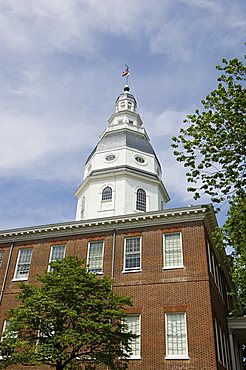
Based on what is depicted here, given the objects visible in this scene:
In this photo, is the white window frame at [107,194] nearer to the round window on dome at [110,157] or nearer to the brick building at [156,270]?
the brick building at [156,270]

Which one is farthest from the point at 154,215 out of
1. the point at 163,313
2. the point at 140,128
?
the point at 140,128

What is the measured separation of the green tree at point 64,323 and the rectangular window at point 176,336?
3.85 meters

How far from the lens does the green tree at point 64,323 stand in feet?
45.8

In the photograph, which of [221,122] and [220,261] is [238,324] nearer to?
[220,261]

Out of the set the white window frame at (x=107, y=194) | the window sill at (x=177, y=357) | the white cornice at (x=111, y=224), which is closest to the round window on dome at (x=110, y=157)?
the white window frame at (x=107, y=194)

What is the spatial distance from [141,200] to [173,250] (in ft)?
33.6

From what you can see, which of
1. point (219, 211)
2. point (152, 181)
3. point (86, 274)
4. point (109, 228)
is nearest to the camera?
point (219, 211)

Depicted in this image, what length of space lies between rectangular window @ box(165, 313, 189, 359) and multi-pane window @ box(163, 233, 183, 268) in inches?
107

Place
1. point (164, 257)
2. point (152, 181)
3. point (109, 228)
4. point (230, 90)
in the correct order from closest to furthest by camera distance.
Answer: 1. point (230, 90)
2. point (164, 257)
3. point (109, 228)
4. point (152, 181)

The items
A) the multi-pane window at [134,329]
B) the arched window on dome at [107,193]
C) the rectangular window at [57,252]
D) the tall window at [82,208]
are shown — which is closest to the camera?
the multi-pane window at [134,329]

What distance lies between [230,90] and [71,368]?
12.0m

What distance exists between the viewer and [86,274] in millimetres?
15406

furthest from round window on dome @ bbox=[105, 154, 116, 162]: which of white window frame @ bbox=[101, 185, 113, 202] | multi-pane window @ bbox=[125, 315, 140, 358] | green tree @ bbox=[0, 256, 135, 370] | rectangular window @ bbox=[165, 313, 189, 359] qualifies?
green tree @ bbox=[0, 256, 135, 370]

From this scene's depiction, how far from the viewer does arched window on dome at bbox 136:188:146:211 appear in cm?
2981
